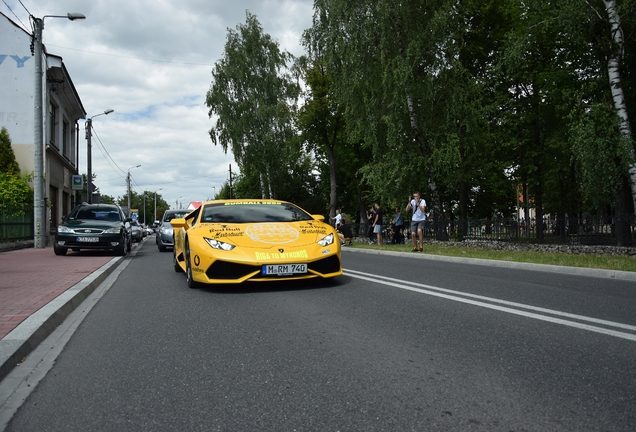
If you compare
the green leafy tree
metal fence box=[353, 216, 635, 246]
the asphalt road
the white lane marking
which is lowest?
the asphalt road

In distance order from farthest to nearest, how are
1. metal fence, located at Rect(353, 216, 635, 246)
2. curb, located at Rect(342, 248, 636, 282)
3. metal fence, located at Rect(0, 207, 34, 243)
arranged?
metal fence, located at Rect(0, 207, 34, 243)
metal fence, located at Rect(353, 216, 635, 246)
curb, located at Rect(342, 248, 636, 282)

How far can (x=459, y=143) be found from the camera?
2291 cm

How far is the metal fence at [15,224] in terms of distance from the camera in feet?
65.9

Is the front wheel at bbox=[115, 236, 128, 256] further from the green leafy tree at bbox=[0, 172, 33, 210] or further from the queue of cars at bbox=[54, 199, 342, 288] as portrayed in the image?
the queue of cars at bbox=[54, 199, 342, 288]

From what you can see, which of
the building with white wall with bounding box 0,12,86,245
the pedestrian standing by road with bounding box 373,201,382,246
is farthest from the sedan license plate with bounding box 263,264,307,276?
the building with white wall with bounding box 0,12,86,245

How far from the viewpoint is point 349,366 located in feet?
12.4

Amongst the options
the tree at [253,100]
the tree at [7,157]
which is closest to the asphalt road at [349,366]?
the tree at [7,157]

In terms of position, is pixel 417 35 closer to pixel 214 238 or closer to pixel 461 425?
pixel 214 238

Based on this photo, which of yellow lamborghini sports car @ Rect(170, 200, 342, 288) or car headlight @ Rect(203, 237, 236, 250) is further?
car headlight @ Rect(203, 237, 236, 250)

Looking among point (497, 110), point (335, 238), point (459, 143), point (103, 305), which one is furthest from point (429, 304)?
point (497, 110)

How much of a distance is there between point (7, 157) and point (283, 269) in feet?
79.5

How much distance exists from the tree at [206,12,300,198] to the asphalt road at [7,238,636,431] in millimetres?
35527

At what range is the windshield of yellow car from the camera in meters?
8.63

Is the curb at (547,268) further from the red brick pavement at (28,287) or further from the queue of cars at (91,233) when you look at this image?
the queue of cars at (91,233)
